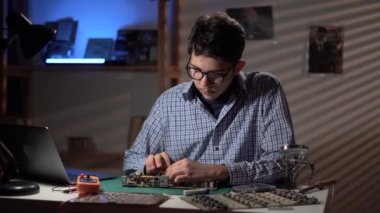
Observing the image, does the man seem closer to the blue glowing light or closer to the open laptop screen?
the open laptop screen

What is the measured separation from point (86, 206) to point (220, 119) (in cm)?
72

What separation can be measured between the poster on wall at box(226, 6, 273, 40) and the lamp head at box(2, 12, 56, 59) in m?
1.42

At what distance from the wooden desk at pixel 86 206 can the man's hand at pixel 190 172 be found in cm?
13

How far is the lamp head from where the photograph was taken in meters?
1.74

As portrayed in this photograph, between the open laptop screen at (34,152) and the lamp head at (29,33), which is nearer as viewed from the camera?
the open laptop screen at (34,152)

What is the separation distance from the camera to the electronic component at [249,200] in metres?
1.25

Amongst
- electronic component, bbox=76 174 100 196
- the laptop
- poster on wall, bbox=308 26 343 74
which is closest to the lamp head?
the laptop

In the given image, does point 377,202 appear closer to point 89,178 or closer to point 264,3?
point 264,3

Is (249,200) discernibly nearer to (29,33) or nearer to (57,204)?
(57,204)

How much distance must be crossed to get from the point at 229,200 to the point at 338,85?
1.76 m

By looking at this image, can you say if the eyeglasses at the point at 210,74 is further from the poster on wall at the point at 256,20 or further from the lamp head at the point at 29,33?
the poster on wall at the point at 256,20

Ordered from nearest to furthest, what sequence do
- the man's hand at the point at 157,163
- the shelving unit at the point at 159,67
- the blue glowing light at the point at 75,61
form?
the man's hand at the point at 157,163
the shelving unit at the point at 159,67
the blue glowing light at the point at 75,61

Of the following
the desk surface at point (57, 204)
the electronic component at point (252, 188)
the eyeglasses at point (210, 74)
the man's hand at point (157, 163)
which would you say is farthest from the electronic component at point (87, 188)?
the eyeglasses at point (210, 74)

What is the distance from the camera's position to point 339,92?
2.88m
